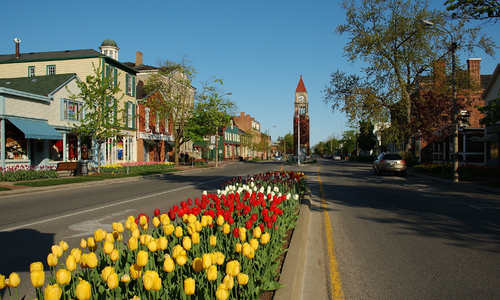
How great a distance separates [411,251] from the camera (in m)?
5.52

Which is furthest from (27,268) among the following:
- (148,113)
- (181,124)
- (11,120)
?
(148,113)

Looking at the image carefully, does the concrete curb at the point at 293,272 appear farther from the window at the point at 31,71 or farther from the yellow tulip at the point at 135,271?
the window at the point at 31,71

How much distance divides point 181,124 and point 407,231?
31.0m

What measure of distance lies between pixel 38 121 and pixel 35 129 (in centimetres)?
178

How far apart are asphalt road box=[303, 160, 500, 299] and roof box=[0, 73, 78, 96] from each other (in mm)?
22234

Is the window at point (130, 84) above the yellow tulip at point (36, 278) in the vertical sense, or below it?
above

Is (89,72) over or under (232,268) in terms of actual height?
over

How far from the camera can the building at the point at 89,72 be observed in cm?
2894

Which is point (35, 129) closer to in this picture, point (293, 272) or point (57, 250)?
point (57, 250)

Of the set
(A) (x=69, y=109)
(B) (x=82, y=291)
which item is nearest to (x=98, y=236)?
(B) (x=82, y=291)

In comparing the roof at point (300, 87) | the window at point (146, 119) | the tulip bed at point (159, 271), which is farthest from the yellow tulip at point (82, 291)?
the roof at point (300, 87)

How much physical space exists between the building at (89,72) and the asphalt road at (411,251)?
2279 centimetres

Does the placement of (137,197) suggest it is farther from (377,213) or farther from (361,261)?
(361,261)

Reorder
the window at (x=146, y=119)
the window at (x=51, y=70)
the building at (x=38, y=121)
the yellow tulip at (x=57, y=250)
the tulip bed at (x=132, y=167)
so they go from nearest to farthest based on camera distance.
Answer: the yellow tulip at (x=57, y=250), the building at (x=38, y=121), the tulip bed at (x=132, y=167), the window at (x=51, y=70), the window at (x=146, y=119)
